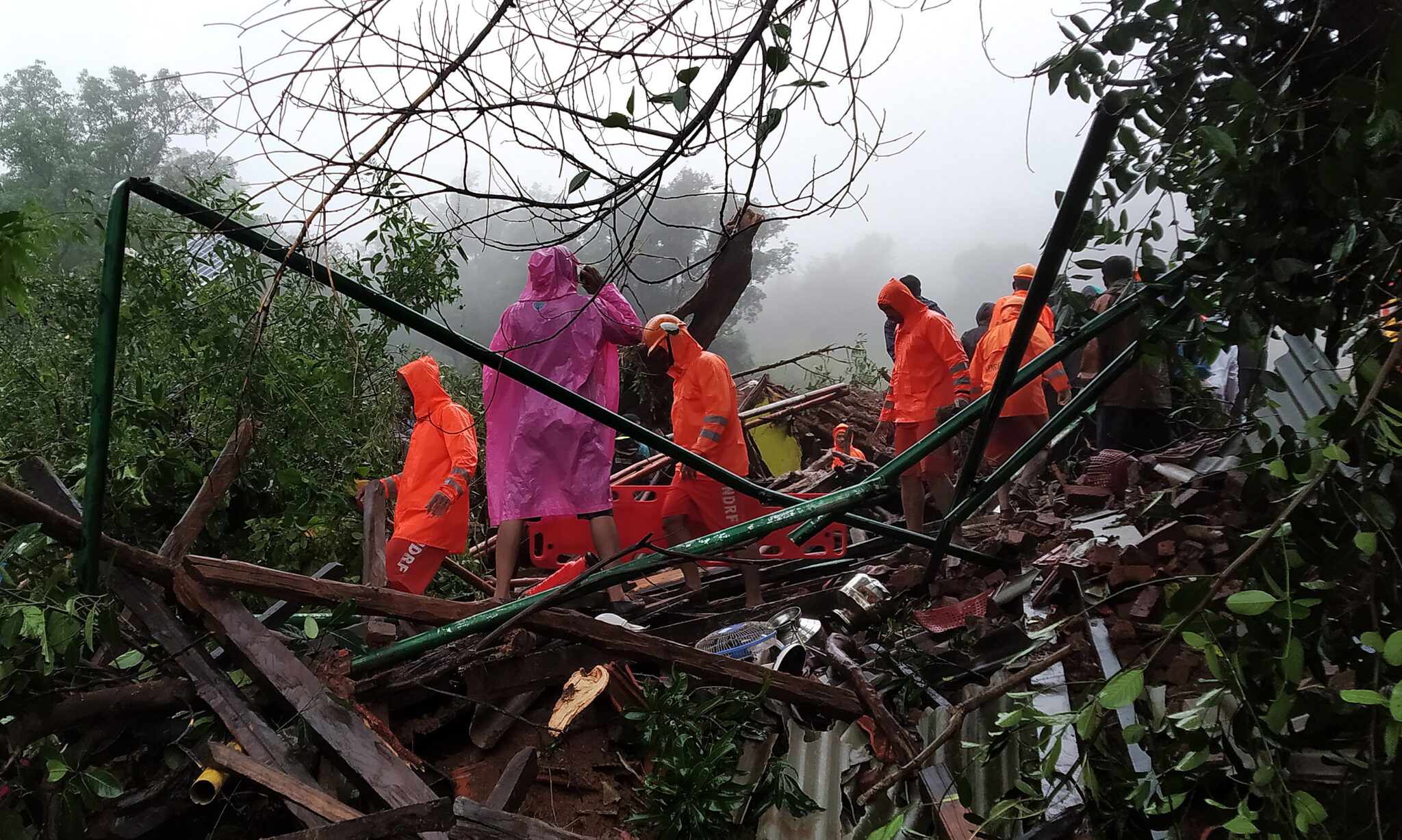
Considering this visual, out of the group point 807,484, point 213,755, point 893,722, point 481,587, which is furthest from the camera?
point 807,484

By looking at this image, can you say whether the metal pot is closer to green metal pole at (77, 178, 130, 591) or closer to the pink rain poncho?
the pink rain poncho

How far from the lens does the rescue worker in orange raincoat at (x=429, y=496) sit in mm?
4352

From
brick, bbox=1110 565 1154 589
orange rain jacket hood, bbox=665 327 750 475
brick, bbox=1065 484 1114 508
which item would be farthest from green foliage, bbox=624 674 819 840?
brick, bbox=1065 484 1114 508

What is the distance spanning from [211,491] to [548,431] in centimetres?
212

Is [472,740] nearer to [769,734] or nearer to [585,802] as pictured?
[585,802]

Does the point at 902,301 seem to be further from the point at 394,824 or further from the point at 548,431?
the point at 394,824

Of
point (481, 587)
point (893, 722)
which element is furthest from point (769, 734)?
point (481, 587)

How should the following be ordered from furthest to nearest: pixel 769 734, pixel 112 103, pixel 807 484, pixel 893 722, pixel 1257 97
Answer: pixel 112 103 < pixel 807 484 < pixel 769 734 < pixel 893 722 < pixel 1257 97

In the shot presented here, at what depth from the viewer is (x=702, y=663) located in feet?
9.22

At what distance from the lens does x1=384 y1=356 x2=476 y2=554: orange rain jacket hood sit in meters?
4.37

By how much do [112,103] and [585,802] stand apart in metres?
27.7

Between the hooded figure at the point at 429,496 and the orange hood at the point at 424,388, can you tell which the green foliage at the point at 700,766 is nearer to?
the hooded figure at the point at 429,496

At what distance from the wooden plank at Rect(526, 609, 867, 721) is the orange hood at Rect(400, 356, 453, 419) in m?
2.36

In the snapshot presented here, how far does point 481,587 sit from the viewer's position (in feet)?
16.2
